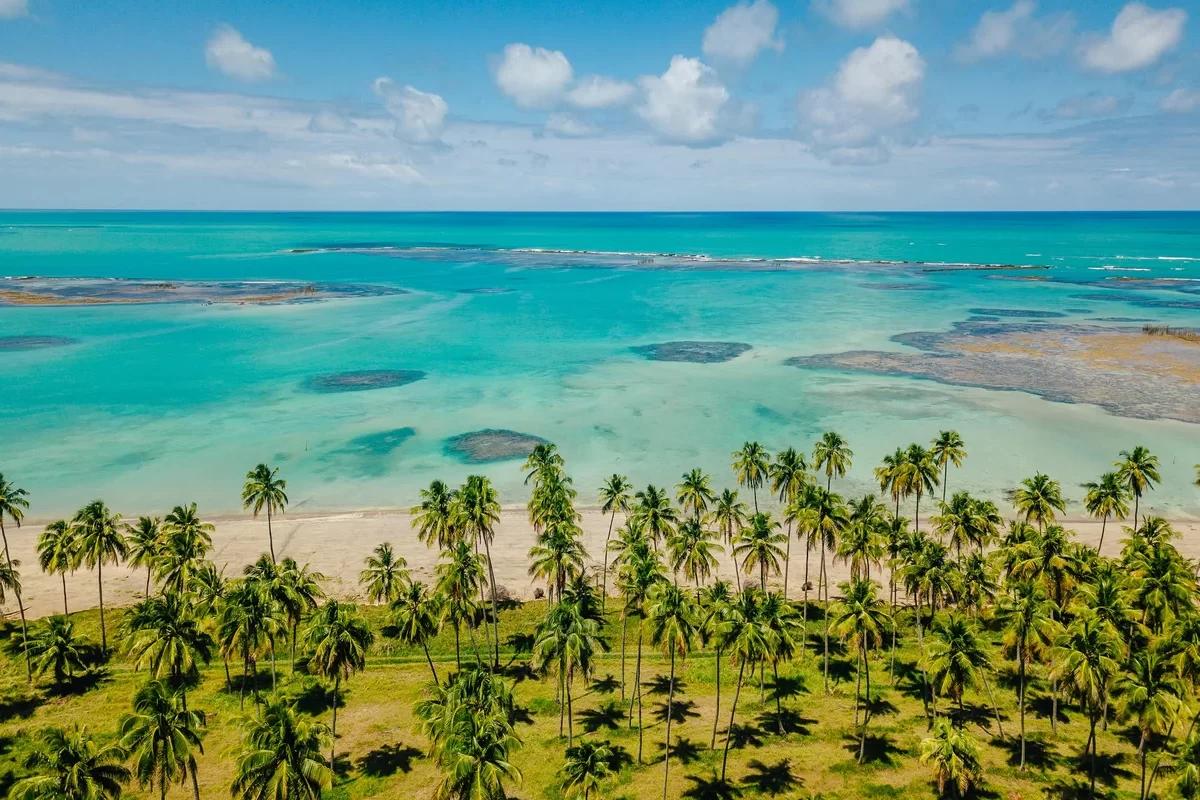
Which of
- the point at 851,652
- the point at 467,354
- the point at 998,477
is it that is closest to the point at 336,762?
the point at 851,652

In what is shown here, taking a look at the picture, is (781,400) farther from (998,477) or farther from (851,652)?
(851,652)

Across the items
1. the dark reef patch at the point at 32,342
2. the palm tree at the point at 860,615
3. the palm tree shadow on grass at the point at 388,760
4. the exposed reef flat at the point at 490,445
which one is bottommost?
the palm tree shadow on grass at the point at 388,760

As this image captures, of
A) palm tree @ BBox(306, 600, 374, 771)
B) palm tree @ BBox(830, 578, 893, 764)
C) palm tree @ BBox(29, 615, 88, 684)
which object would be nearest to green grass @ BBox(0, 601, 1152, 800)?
palm tree @ BBox(29, 615, 88, 684)

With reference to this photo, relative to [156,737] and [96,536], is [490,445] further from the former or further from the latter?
[156,737]

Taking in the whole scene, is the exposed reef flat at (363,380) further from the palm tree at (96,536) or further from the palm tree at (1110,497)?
the palm tree at (1110,497)

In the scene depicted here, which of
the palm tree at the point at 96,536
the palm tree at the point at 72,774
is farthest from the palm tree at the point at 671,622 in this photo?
the palm tree at the point at 96,536

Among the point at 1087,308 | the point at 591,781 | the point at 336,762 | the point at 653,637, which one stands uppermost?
the point at 1087,308

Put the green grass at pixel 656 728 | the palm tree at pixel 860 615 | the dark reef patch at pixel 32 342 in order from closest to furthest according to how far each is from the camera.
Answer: the green grass at pixel 656 728, the palm tree at pixel 860 615, the dark reef patch at pixel 32 342
